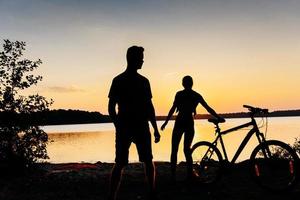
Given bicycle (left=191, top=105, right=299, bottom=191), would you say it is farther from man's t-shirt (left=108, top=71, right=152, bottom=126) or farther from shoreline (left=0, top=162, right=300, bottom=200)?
man's t-shirt (left=108, top=71, right=152, bottom=126)

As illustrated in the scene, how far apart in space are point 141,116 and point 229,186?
167 inches

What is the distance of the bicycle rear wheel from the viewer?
38.0 feet

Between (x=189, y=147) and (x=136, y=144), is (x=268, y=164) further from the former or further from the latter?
(x=136, y=144)

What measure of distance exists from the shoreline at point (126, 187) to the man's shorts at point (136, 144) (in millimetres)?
2331

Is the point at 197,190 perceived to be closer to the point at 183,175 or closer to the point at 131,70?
the point at 183,175

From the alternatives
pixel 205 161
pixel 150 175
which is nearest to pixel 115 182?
pixel 150 175

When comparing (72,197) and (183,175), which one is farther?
(183,175)

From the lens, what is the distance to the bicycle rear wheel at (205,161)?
38.0ft

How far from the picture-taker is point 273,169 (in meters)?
9.84

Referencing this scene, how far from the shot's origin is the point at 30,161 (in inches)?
624

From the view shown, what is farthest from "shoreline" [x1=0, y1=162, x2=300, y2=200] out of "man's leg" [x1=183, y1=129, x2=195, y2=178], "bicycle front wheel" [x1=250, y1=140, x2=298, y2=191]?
"man's leg" [x1=183, y1=129, x2=195, y2=178]

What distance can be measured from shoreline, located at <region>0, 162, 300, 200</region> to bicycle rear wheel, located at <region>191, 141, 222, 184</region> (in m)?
0.31

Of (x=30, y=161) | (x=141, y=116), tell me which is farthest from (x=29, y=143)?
(x=141, y=116)

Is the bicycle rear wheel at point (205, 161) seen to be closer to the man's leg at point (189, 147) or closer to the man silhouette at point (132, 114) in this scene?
the man's leg at point (189, 147)
